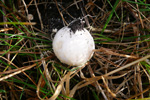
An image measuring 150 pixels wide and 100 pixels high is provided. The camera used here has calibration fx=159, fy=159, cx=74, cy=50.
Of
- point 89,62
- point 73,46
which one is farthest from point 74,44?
point 89,62

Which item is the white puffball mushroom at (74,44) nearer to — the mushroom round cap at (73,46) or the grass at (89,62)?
the mushroom round cap at (73,46)

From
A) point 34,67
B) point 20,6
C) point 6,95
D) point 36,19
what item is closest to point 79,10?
point 36,19

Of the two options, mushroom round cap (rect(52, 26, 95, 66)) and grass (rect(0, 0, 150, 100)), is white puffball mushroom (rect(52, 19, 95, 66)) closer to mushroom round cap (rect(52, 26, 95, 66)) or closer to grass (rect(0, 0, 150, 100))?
mushroom round cap (rect(52, 26, 95, 66))

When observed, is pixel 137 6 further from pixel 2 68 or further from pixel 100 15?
pixel 2 68

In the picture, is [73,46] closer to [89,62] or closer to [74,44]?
[74,44]

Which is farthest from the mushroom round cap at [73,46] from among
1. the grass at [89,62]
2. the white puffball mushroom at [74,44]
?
the grass at [89,62]
